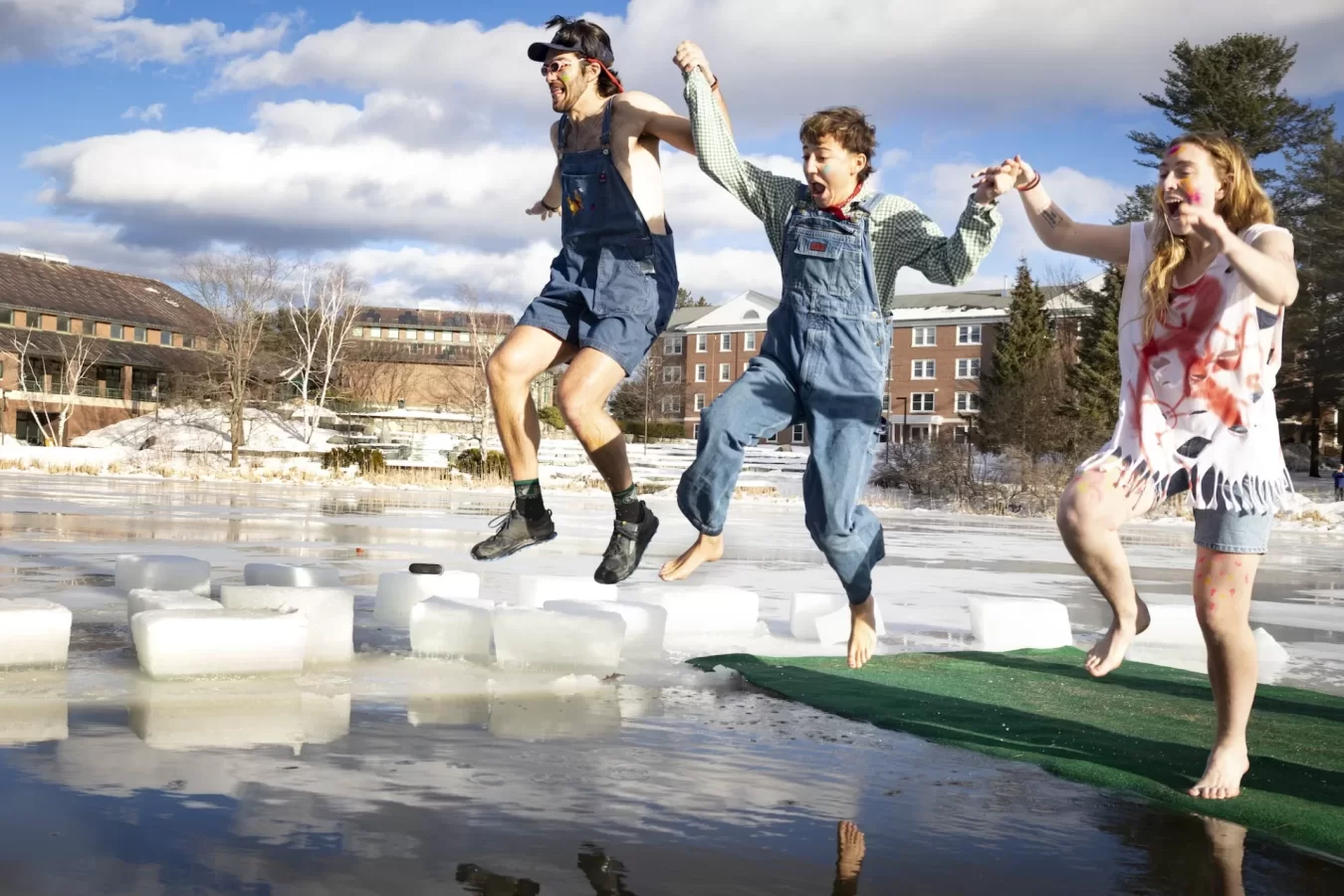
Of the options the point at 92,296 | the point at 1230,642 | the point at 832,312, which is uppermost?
the point at 92,296

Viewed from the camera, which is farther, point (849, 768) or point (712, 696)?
point (712, 696)

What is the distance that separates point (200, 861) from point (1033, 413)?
4424cm

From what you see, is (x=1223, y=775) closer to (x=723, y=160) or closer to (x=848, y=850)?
(x=848, y=850)

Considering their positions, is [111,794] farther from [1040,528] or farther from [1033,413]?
[1033,413]

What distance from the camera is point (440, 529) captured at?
48.7 ft

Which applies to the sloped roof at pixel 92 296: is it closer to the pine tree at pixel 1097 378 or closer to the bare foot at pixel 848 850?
the pine tree at pixel 1097 378

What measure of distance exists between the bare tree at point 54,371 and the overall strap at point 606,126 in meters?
45.2

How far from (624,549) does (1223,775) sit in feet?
8.23

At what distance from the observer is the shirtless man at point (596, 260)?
5.29 metres

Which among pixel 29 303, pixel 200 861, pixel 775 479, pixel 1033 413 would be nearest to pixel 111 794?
pixel 200 861

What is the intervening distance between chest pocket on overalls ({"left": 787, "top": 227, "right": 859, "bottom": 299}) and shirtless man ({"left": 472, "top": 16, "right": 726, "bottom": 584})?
82 centimetres

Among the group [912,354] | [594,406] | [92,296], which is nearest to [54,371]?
[92,296]

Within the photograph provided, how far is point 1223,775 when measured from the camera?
12.1 feet

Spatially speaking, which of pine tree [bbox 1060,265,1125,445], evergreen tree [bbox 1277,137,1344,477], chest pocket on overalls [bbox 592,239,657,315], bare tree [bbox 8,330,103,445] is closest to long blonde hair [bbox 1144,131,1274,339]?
chest pocket on overalls [bbox 592,239,657,315]
